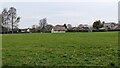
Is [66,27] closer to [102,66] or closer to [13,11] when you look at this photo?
[13,11]

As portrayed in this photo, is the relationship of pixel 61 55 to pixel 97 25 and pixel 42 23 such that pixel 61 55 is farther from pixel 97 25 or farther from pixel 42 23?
pixel 97 25

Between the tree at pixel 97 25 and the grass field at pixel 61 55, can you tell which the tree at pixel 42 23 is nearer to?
the tree at pixel 97 25

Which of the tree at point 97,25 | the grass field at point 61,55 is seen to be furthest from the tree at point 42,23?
the grass field at point 61,55

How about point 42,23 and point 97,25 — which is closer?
point 42,23

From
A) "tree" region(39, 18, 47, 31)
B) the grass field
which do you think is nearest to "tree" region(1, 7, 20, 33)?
"tree" region(39, 18, 47, 31)

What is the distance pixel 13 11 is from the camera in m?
102

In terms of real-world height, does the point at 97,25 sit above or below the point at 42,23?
below

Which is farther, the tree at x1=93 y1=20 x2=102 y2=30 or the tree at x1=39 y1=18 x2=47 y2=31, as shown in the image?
the tree at x1=93 y1=20 x2=102 y2=30

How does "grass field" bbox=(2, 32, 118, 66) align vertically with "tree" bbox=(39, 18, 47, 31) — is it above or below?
below

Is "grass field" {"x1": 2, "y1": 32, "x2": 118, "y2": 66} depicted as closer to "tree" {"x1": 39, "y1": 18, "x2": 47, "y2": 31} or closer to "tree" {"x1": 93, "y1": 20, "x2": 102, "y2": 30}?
"tree" {"x1": 39, "y1": 18, "x2": 47, "y2": 31}

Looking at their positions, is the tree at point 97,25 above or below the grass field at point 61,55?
above

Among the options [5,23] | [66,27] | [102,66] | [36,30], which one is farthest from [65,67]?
[66,27]

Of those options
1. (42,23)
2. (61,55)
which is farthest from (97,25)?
(61,55)

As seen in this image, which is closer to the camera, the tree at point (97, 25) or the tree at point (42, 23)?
the tree at point (42, 23)
